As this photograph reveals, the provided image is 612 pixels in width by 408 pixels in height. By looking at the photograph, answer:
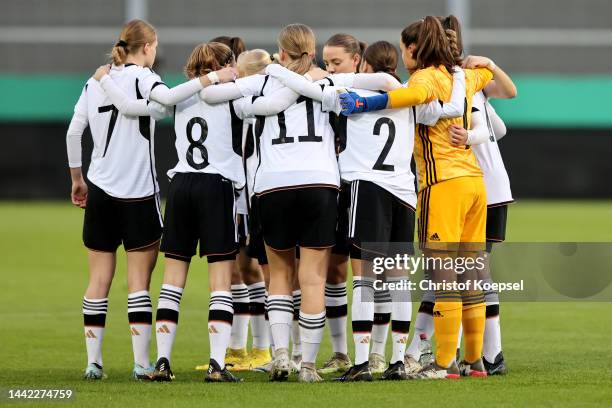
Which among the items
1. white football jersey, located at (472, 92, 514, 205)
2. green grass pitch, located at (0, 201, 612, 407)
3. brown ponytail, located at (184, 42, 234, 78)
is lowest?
green grass pitch, located at (0, 201, 612, 407)

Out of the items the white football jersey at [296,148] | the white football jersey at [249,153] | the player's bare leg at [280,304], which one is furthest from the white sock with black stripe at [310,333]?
the white football jersey at [249,153]

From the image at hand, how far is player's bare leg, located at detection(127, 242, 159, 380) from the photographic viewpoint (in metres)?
7.23

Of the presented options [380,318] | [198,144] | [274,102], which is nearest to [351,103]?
[274,102]

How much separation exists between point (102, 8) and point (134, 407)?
2697 cm

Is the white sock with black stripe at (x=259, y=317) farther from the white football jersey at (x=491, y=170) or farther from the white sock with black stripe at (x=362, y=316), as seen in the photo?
the white football jersey at (x=491, y=170)

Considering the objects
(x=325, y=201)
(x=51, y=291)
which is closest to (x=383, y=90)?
(x=325, y=201)

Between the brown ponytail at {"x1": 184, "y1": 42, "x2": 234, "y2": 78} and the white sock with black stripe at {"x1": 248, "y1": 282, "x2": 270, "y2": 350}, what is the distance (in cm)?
179

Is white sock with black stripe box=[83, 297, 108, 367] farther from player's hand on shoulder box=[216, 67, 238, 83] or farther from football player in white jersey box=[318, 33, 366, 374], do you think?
player's hand on shoulder box=[216, 67, 238, 83]

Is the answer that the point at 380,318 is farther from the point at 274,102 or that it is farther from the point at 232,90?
the point at 232,90

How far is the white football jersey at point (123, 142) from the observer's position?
7.33 metres

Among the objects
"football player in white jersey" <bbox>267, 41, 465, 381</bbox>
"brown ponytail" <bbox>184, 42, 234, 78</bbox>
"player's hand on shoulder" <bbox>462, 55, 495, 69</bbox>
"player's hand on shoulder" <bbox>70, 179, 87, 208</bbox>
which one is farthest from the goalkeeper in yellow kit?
"player's hand on shoulder" <bbox>70, 179, 87, 208</bbox>

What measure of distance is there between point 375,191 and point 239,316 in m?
1.78

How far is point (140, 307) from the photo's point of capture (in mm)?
7270

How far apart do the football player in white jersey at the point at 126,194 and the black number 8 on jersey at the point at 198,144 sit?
0.34m
